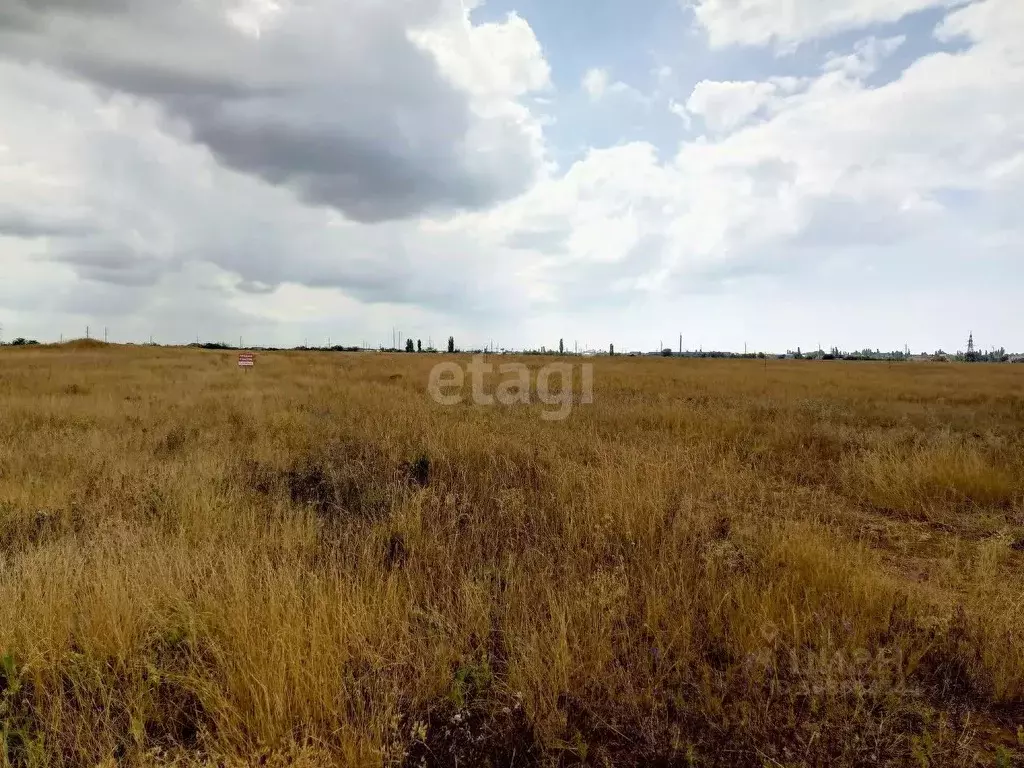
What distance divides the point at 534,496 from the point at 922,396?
23135 millimetres

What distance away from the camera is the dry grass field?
7.91 feet

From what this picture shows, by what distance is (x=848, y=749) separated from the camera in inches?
91.4

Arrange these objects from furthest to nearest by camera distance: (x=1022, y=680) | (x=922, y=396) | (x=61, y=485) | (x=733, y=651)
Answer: (x=922, y=396), (x=61, y=485), (x=733, y=651), (x=1022, y=680)

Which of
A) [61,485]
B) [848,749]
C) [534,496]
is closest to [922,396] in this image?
[534,496]

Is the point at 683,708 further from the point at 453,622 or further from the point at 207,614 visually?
the point at 207,614

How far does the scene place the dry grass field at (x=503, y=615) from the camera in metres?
2.41

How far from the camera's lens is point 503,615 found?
3.31 m

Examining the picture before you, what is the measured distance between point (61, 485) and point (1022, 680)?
9.08 meters

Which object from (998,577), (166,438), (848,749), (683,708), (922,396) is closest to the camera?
(848,749)

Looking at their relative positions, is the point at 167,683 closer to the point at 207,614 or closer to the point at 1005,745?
the point at 207,614

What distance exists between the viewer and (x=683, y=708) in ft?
8.46

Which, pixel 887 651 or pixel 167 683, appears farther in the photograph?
pixel 887 651

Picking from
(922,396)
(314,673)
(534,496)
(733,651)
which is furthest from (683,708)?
(922,396)

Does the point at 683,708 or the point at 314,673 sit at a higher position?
the point at 314,673
